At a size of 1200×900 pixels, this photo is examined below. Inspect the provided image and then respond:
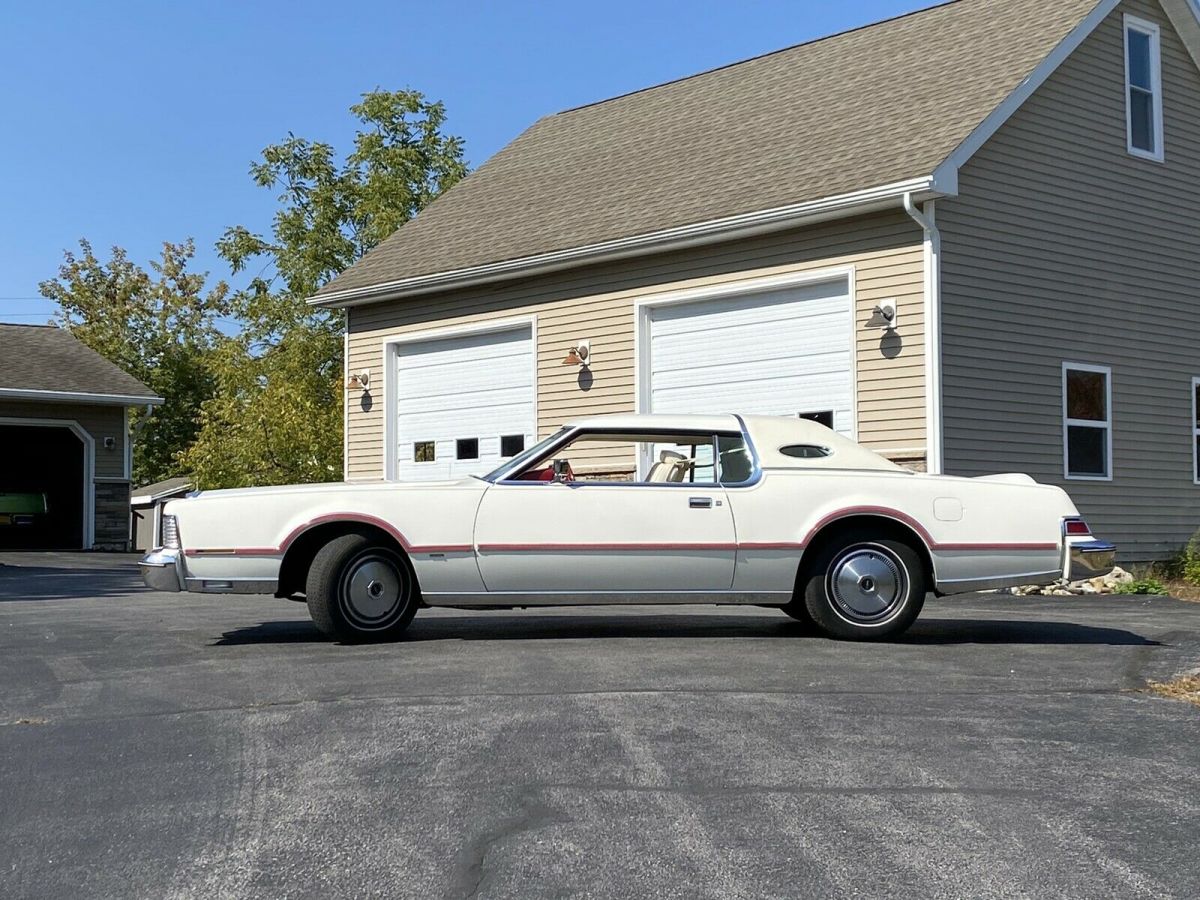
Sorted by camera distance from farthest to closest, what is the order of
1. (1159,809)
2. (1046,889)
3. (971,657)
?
(971,657)
(1159,809)
(1046,889)

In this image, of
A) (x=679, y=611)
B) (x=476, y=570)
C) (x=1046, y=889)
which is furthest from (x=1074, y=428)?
(x=1046, y=889)

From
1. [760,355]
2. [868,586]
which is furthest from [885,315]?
[868,586]

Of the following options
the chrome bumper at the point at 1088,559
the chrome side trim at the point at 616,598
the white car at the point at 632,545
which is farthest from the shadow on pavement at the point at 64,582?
the chrome bumper at the point at 1088,559

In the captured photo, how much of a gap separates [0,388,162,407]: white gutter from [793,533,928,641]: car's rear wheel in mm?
22673

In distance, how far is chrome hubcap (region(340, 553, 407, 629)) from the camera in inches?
338

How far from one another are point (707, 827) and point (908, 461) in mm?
10282

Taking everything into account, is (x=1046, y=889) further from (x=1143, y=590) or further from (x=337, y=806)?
(x=1143, y=590)

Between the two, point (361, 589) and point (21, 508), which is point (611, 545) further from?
point (21, 508)

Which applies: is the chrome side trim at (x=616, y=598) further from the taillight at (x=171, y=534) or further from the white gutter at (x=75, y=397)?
the white gutter at (x=75, y=397)

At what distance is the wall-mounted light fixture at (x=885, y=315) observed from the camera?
14.2 meters

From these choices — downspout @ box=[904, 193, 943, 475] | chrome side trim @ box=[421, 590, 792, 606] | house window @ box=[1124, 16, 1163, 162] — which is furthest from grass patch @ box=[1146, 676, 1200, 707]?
house window @ box=[1124, 16, 1163, 162]

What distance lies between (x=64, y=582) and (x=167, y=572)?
8.98 m

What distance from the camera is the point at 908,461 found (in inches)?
558

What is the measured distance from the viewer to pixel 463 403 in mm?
18688
